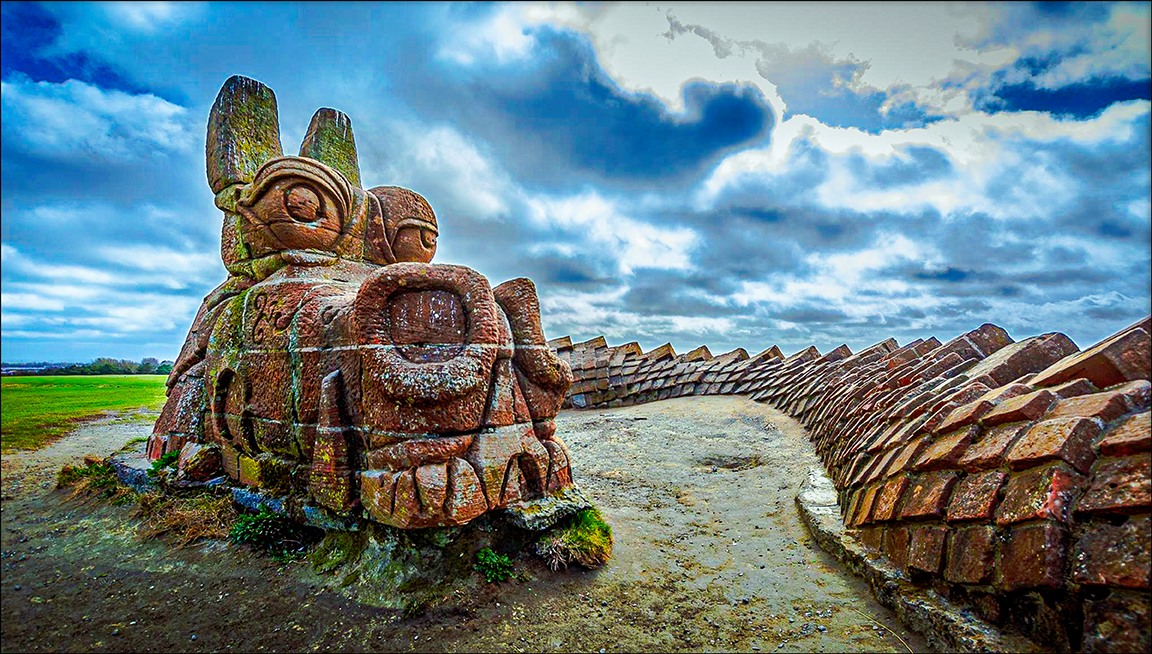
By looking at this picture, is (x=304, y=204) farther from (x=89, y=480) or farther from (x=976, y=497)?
(x=976, y=497)

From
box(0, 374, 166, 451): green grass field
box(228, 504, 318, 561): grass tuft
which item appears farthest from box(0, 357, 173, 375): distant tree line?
box(228, 504, 318, 561): grass tuft

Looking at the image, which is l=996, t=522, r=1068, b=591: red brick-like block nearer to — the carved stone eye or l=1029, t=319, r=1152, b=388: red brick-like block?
l=1029, t=319, r=1152, b=388: red brick-like block

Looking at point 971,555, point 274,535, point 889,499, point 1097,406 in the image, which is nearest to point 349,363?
point 274,535

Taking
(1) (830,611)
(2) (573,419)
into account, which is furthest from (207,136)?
(2) (573,419)

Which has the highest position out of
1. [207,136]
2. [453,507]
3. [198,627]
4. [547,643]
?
[207,136]

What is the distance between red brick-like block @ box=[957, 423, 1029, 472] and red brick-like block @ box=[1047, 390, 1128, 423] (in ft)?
0.62

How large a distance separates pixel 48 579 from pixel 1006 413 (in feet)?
13.9

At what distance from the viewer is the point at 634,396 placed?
12.7 meters

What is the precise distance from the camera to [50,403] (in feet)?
5.23

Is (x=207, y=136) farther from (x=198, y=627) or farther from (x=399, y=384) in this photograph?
(x=198, y=627)

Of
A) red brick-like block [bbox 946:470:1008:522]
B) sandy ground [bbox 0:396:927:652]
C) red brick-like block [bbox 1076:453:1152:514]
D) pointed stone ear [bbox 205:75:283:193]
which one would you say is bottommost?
sandy ground [bbox 0:396:927:652]

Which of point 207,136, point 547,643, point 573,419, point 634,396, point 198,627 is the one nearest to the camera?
point 198,627

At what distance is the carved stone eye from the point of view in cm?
460

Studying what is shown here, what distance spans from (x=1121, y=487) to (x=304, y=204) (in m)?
5.61
